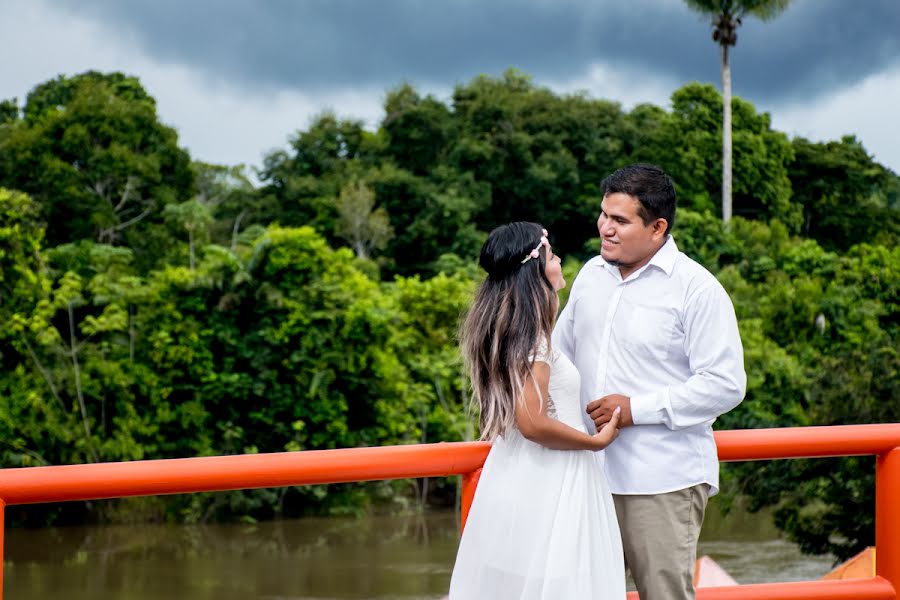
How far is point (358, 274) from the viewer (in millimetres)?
19438

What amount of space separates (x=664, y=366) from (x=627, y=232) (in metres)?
0.32

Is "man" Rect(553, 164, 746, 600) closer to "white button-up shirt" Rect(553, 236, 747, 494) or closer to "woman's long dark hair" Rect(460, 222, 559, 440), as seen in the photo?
"white button-up shirt" Rect(553, 236, 747, 494)

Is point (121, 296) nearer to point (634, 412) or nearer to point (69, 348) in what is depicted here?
point (69, 348)

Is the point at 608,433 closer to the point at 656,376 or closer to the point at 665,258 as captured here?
the point at 656,376

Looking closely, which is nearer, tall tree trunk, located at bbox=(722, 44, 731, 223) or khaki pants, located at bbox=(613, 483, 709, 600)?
khaki pants, located at bbox=(613, 483, 709, 600)

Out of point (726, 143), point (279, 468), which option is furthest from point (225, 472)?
point (726, 143)

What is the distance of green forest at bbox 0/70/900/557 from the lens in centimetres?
1767

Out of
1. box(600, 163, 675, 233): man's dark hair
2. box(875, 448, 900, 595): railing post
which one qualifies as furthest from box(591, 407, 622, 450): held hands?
box(875, 448, 900, 595): railing post

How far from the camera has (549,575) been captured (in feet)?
7.34

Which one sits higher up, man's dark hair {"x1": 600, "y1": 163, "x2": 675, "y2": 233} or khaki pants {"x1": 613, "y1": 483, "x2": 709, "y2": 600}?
man's dark hair {"x1": 600, "y1": 163, "x2": 675, "y2": 233}

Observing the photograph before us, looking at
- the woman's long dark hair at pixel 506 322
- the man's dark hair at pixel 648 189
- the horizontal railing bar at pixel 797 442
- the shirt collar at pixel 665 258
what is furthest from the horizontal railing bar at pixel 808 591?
the man's dark hair at pixel 648 189

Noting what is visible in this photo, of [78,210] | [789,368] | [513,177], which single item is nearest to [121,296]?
[78,210]

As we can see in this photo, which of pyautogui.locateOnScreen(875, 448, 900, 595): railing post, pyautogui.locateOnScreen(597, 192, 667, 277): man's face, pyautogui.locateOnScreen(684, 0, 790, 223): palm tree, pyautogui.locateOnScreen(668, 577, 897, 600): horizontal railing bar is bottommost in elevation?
pyautogui.locateOnScreen(668, 577, 897, 600): horizontal railing bar

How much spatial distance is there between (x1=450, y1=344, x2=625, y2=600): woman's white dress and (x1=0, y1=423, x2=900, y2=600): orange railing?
0.38ft
